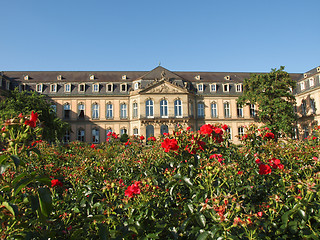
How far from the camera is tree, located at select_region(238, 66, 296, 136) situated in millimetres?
30141

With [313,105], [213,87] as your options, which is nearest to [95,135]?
[213,87]

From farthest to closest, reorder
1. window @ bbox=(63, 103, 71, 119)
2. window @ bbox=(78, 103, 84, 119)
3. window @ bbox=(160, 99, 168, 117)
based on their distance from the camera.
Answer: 1. window @ bbox=(78, 103, 84, 119)
2. window @ bbox=(63, 103, 71, 119)
3. window @ bbox=(160, 99, 168, 117)

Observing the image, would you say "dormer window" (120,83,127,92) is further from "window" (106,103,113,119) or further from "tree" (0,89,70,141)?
"tree" (0,89,70,141)

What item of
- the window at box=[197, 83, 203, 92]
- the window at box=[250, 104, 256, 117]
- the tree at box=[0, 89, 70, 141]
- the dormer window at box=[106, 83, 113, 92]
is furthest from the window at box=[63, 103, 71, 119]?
the window at box=[250, 104, 256, 117]

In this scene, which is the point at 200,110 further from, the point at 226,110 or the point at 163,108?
the point at 163,108

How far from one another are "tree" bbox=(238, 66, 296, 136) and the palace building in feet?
18.9

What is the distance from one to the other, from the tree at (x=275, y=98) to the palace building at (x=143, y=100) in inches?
227

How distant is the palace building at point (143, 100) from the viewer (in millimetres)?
34344

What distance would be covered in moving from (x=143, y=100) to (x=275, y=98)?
56.1 feet

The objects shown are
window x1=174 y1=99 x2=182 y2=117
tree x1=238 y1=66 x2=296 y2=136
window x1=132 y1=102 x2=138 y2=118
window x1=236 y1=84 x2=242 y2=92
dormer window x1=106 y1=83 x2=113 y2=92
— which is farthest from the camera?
window x1=236 y1=84 x2=242 y2=92

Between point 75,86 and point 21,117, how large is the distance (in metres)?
36.2

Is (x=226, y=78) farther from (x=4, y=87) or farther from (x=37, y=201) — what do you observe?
(x=37, y=201)

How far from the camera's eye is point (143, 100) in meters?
34.4

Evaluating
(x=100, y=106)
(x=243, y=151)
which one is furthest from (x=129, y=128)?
(x=243, y=151)
